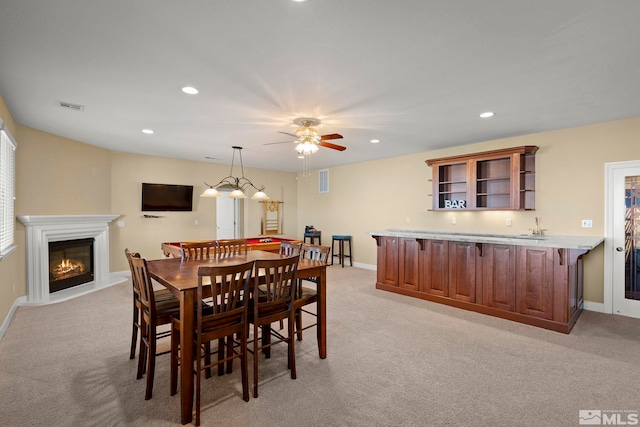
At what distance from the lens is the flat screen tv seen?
6496 millimetres

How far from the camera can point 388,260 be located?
17.8 feet

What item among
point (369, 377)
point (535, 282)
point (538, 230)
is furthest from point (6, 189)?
point (538, 230)

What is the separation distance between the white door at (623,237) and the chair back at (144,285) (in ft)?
18.0

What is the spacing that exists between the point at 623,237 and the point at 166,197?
25.8 ft

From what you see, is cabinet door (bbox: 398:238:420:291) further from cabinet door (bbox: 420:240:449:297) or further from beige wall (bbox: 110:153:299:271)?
beige wall (bbox: 110:153:299:271)

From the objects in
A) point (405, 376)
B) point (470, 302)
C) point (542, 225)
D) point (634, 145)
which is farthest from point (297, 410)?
point (634, 145)

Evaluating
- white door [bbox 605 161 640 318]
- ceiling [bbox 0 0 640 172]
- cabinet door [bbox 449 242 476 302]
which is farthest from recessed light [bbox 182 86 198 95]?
white door [bbox 605 161 640 318]

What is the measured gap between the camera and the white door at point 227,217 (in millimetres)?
8102

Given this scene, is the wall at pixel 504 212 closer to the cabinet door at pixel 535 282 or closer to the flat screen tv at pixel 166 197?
the cabinet door at pixel 535 282

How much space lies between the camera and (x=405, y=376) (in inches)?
104

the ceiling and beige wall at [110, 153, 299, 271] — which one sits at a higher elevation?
the ceiling

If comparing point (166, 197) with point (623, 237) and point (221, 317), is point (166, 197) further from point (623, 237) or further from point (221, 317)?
point (623, 237)

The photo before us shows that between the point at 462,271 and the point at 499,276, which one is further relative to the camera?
the point at 462,271

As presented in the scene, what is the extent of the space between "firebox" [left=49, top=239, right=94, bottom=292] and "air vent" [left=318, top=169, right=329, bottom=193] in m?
5.23
